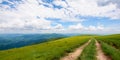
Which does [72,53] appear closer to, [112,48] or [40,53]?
[40,53]

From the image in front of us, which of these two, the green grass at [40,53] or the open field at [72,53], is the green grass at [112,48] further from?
the green grass at [40,53]

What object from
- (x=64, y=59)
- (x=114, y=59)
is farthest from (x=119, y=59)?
(x=64, y=59)

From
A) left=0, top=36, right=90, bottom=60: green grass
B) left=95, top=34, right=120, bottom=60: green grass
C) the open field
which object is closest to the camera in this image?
left=95, top=34, right=120, bottom=60: green grass

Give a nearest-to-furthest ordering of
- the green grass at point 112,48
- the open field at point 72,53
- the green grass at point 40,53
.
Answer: the green grass at point 112,48 < the open field at point 72,53 < the green grass at point 40,53

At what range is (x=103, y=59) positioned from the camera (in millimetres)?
18906

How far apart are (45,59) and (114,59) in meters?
9.24

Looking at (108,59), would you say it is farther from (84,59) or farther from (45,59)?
(45,59)

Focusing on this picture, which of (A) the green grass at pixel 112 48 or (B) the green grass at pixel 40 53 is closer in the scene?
(A) the green grass at pixel 112 48

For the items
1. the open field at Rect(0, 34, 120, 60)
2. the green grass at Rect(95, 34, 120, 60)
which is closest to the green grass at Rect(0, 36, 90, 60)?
the open field at Rect(0, 34, 120, 60)

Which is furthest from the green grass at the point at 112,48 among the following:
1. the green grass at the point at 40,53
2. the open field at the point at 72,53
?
the green grass at the point at 40,53

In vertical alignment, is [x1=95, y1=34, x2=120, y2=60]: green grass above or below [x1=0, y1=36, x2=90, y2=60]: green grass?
above

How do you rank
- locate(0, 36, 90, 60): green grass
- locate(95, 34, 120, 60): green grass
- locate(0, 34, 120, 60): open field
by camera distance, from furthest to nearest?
locate(0, 36, 90, 60): green grass → locate(0, 34, 120, 60): open field → locate(95, 34, 120, 60): green grass

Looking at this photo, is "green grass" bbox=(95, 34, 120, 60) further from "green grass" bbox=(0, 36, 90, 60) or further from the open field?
"green grass" bbox=(0, 36, 90, 60)

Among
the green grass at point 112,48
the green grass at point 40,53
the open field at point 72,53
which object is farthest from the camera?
the green grass at point 40,53
